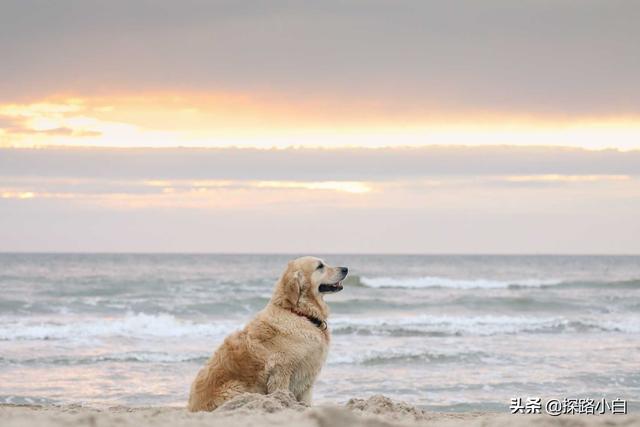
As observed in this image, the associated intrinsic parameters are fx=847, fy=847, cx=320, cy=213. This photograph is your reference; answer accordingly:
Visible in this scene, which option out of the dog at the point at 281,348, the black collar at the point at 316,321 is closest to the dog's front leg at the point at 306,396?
the dog at the point at 281,348

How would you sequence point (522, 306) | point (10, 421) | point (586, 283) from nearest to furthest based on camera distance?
point (10, 421) → point (522, 306) → point (586, 283)

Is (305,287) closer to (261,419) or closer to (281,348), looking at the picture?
(281,348)

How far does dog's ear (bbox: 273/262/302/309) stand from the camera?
7.05 m

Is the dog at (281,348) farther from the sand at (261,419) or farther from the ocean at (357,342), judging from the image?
the ocean at (357,342)

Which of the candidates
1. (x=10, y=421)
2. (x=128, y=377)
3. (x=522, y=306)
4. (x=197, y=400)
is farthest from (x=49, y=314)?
(x=10, y=421)

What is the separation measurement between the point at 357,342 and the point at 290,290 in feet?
36.6

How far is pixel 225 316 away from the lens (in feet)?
80.5

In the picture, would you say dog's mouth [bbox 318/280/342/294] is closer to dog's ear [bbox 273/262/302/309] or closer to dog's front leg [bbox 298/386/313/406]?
dog's ear [bbox 273/262/302/309]

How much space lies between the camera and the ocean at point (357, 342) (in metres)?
11.8

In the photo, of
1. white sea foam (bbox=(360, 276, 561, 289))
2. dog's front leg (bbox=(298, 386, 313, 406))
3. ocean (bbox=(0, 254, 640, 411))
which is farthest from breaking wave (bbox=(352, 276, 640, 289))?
dog's front leg (bbox=(298, 386, 313, 406))

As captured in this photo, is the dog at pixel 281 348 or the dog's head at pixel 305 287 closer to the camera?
the dog at pixel 281 348

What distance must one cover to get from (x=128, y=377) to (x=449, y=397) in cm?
490

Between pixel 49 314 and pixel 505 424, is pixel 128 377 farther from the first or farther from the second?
pixel 49 314

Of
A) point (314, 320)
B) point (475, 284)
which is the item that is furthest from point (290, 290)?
point (475, 284)
